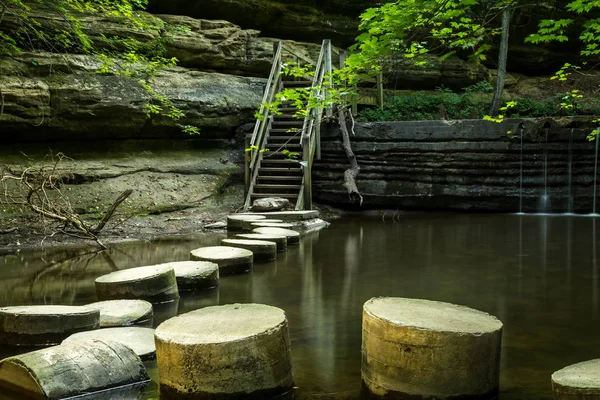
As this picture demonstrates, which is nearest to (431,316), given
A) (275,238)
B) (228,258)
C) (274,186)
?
(228,258)

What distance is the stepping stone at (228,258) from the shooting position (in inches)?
272

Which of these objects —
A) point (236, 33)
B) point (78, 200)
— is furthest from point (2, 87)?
point (236, 33)

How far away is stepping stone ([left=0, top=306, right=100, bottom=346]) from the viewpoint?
430cm

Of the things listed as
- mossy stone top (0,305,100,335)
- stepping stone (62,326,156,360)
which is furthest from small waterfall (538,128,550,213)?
mossy stone top (0,305,100,335)

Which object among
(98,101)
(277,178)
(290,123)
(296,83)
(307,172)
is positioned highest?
(296,83)

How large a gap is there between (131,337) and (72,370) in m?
0.87

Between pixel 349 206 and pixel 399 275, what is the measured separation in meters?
8.01

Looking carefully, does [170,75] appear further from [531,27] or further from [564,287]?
[531,27]

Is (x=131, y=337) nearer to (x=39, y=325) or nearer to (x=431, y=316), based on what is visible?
(x=39, y=325)

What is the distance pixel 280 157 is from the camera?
14.1 metres

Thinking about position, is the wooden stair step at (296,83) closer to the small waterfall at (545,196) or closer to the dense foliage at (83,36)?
the dense foliage at (83,36)

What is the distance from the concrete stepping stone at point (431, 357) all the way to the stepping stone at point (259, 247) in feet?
15.1

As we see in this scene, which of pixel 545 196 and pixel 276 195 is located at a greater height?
pixel 276 195

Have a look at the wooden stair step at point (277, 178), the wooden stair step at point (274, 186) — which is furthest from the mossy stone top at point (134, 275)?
the wooden stair step at point (277, 178)
